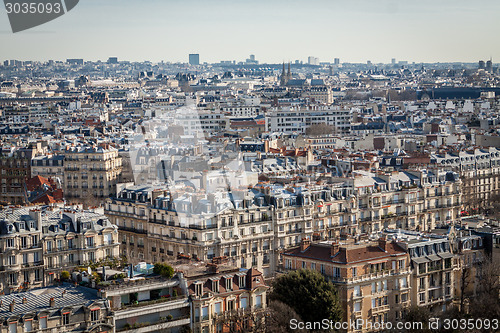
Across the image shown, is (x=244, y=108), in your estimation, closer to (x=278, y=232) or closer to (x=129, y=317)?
(x=278, y=232)

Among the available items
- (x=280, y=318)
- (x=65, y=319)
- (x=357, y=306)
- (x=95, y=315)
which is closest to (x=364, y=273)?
(x=357, y=306)

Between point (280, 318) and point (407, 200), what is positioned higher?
point (407, 200)

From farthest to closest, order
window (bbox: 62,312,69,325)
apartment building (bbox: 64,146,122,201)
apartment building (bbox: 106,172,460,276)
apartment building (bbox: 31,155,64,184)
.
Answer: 1. apartment building (bbox: 31,155,64,184)
2. apartment building (bbox: 64,146,122,201)
3. apartment building (bbox: 106,172,460,276)
4. window (bbox: 62,312,69,325)

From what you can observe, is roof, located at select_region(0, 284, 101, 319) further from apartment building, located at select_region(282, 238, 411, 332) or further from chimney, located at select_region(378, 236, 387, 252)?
chimney, located at select_region(378, 236, 387, 252)

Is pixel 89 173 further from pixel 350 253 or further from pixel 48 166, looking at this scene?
pixel 350 253

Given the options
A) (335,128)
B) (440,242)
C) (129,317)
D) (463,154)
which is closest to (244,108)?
(335,128)

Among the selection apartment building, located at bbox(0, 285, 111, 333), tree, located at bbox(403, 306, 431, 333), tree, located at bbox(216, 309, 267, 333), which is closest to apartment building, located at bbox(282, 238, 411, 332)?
tree, located at bbox(403, 306, 431, 333)
